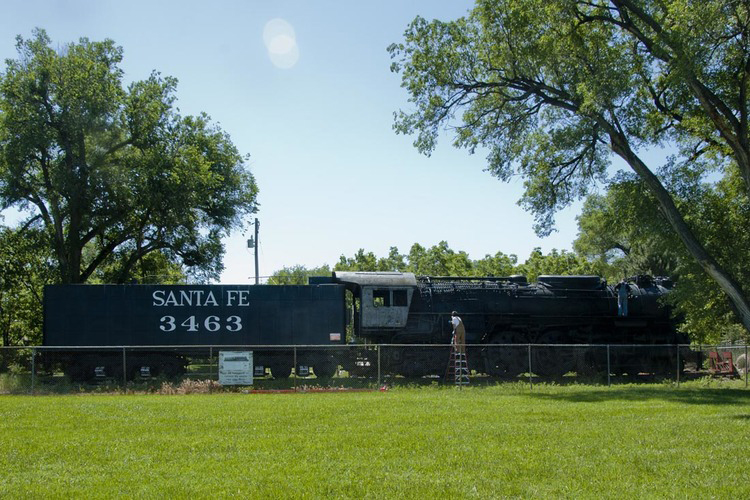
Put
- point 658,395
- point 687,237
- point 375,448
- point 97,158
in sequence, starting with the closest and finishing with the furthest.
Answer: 1. point 375,448
2. point 658,395
3. point 687,237
4. point 97,158

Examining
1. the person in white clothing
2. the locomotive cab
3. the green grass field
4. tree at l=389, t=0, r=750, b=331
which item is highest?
tree at l=389, t=0, r=750, b=331

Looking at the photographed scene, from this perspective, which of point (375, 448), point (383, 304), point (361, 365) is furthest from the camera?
point (383, 304)

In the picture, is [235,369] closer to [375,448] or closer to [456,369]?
[456,369]

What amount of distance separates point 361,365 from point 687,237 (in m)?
10.2

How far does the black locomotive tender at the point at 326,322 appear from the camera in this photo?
70.6 ft

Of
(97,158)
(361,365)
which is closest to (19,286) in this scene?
(97,158)

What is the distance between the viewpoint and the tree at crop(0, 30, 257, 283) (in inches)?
1199

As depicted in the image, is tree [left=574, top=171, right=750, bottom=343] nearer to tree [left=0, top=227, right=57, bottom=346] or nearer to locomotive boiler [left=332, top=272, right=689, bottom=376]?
locomotive boiler [left=332, top=272, right=689, bottom=376]

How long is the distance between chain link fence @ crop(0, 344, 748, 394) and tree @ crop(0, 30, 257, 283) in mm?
11559

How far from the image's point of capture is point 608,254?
6016cm

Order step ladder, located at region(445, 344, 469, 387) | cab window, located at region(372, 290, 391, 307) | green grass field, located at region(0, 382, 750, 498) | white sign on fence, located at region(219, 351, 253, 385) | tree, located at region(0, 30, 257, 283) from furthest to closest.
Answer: tree, located at region(0, 30, 257, 283)
cab window, located at region(372, 290, 391, 307)
step ladder, located at region(445, 344, 469, 387)
white sign on fence, located at region(219, 351, 253, 385)
green grass field, located at region(0, 382, 750, 498)

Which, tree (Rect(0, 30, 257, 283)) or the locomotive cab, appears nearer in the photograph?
the locomotive cab

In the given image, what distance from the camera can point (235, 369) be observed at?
18.0m

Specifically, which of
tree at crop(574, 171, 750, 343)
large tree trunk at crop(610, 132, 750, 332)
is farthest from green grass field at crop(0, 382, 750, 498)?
tree at crop(574, 171, 750, 343)
